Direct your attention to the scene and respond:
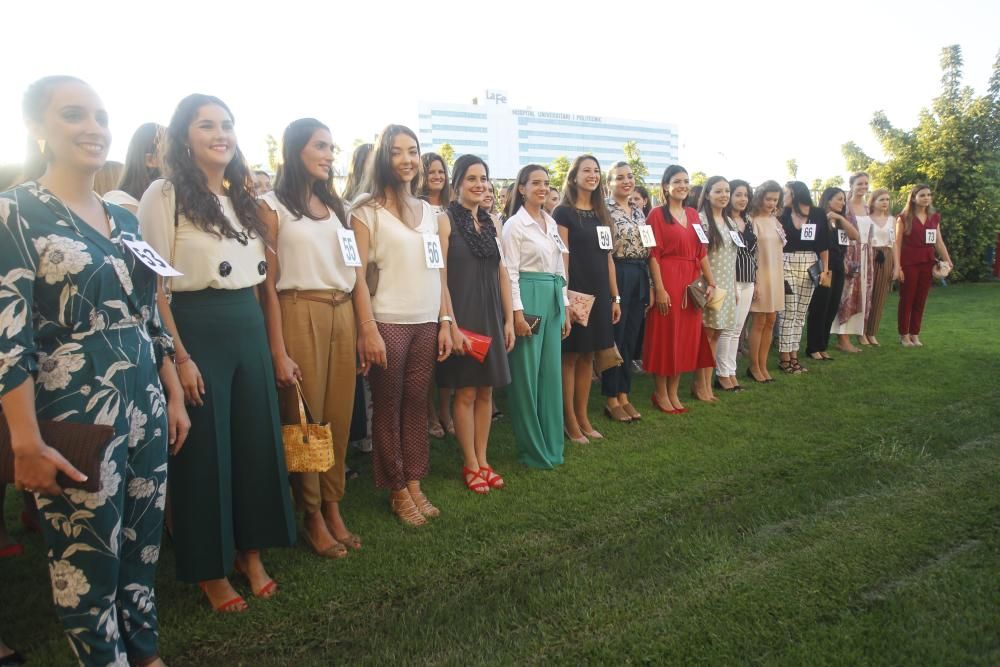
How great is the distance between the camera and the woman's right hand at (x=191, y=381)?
7.71 feet

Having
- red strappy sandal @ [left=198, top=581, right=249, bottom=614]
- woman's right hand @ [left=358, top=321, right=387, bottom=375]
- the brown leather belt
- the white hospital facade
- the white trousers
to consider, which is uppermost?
the white hospital facade

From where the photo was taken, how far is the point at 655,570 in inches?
114

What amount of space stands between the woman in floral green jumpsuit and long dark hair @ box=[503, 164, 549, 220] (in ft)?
8.98

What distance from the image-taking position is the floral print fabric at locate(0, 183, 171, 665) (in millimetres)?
1689

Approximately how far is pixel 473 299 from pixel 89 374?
89.6 inches

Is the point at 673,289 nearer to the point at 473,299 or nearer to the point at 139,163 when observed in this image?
the point at 473,299

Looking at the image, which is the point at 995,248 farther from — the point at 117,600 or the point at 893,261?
the point at 117,600

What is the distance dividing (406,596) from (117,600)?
1.11 metres

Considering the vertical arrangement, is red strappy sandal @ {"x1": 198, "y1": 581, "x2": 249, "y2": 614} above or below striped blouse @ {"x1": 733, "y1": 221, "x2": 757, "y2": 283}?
below

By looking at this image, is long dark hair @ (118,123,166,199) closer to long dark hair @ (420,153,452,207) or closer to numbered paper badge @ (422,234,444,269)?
numbered paper badge @ (422,234,444,269)

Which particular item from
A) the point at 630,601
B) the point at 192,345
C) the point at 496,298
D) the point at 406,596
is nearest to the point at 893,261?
the point at 496,298

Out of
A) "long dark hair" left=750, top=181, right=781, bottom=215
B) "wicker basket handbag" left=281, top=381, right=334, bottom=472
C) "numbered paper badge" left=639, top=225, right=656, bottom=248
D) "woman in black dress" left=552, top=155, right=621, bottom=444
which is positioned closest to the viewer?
"wicker basket handbag" left=281, top=381, right=334, bottom=472

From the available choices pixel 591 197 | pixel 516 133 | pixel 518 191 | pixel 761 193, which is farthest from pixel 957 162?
pixel 516 133

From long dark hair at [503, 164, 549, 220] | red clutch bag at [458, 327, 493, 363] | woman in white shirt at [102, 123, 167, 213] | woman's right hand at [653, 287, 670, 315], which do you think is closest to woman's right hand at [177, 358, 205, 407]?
woman in white shirt at [102, 123, 167, 213]
